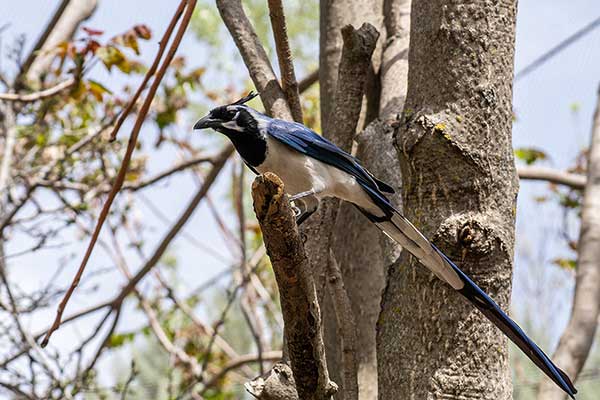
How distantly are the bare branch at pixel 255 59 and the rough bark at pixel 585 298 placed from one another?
1.55 meters

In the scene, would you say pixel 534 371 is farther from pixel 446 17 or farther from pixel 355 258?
pixel 446 17

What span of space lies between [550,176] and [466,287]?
2306 millimetres

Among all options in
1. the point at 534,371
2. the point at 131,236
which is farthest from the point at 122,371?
the point at 534,371

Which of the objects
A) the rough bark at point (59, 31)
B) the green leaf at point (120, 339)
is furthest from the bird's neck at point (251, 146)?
the green leaf at point (120, 339)

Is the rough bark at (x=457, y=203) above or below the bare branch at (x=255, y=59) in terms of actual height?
below

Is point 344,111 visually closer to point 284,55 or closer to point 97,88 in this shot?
point 284,55

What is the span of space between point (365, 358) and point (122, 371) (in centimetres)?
461

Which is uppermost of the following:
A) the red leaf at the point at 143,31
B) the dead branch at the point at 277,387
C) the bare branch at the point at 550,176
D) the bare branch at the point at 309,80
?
the red leaf at the point at 143,31

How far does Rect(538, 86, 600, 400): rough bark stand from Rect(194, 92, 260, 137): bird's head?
1.66 meters

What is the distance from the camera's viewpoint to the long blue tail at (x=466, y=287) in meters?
1.99

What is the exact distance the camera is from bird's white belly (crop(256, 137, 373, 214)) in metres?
2.48

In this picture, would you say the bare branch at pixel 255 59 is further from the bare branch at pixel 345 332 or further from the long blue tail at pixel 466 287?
the long blue tail at pixel 466 287

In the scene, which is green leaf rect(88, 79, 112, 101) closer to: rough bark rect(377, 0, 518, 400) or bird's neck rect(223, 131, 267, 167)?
bird's neck rect(223, 131, 267, 167)

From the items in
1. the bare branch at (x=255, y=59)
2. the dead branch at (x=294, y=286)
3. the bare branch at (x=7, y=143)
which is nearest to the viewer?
the dead branch at (x=294, y=286)
